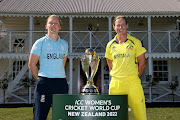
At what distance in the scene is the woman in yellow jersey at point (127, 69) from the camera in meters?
2.67

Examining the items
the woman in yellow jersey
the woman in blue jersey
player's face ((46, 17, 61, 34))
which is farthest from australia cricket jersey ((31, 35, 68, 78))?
the woman in yellow jersey

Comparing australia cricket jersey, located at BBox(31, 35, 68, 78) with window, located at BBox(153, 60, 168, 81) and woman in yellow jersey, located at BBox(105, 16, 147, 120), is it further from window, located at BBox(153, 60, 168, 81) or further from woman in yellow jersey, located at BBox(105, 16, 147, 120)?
window, located at BBox(153, 60, 168, 81)

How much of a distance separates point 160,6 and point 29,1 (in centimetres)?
699

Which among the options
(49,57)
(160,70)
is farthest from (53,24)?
(160,70)

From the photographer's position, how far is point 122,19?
8.79ft

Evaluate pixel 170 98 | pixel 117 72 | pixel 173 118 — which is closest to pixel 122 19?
pixel 117 72

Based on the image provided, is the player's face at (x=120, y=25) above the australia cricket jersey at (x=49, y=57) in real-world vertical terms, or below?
above

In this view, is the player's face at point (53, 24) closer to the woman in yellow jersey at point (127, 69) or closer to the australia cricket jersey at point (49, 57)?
the australia cricket jersey at point (49, 57)

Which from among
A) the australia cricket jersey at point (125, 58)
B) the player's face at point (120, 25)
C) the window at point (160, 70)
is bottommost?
the window at point (160, 70)

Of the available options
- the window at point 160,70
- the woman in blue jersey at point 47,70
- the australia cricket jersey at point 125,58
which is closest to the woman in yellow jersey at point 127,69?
the australia cricket jersey at point 125,58

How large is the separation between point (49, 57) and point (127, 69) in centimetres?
89

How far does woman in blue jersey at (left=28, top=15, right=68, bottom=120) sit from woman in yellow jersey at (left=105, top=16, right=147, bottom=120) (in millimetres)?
604

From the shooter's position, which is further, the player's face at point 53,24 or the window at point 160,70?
the window at point 160,70

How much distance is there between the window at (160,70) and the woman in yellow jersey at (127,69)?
1193cm
